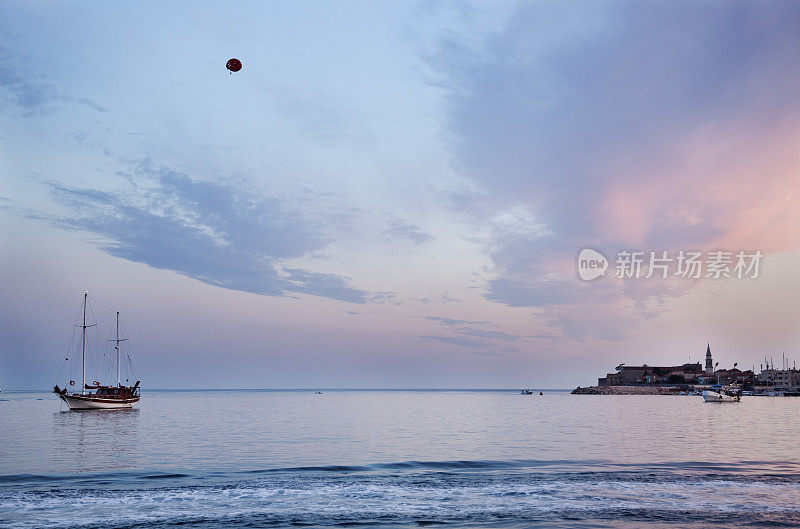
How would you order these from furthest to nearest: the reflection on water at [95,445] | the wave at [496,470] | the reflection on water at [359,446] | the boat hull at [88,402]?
the boat hull at [88,402]
the reflection on water at [359,446]
the reflection on water at [95,445]
the wave at [496,470]

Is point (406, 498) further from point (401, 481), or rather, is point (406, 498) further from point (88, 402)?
point (88, 402)

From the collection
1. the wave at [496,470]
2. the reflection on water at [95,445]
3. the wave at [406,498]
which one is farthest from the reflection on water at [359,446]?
the wave at [406,498]

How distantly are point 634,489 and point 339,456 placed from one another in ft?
72.7

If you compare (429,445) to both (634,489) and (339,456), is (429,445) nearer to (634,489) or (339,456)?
(339,456)

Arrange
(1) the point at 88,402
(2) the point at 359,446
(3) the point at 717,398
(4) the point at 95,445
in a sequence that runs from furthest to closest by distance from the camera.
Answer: (3) the point at 717,398 < (1) the point at 88,402 < (4) the point at 95,445 < (2) the point at 359,446

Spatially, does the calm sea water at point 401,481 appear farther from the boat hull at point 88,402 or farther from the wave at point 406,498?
the boat hull at point 88,402

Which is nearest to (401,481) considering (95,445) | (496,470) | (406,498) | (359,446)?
(406,498)

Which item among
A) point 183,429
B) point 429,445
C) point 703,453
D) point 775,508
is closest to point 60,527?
point 775,508

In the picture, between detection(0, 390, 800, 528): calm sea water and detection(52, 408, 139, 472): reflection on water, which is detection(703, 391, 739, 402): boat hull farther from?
detection(52, 408, 139, 472): reflection on water

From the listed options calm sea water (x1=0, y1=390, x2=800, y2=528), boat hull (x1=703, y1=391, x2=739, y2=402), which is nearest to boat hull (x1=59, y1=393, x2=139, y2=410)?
calm sea water (x1=0, y1=390, x2=800, y2=528)

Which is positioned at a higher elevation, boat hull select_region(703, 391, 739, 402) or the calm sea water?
the calm sea water

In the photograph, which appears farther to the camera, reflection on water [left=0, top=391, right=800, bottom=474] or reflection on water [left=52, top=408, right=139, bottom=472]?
reflection on water [left=0, top=391, right=800, bottom=474]

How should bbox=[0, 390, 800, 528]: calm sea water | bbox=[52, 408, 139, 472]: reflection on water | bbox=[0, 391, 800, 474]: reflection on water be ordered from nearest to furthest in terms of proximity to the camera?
bbox=[0, 390, 800, 528]: calm sea water → bbox=[52, 408, 139, 472]: reflection on water → bbox=[0, 391, 800, 474]: reflection on water

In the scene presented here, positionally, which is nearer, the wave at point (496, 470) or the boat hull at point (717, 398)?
the wave at point (496, 470)
